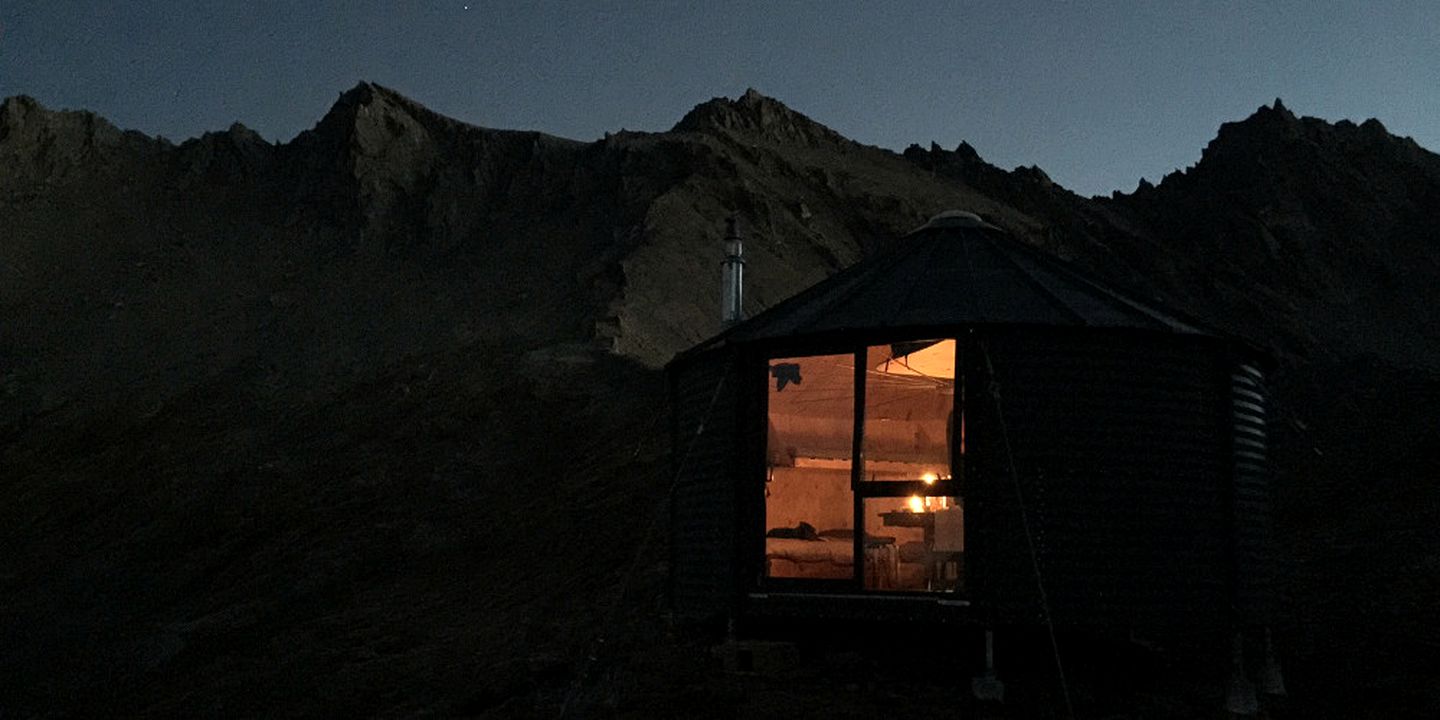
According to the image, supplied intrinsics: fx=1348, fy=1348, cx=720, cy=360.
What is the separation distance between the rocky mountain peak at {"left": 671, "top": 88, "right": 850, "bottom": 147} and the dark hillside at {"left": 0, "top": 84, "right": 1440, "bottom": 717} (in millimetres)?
195

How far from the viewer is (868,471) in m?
14.6

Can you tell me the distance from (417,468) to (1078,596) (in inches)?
742

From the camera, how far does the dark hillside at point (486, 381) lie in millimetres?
18594

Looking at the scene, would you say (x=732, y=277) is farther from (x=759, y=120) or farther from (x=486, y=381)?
(x=759, y=120)

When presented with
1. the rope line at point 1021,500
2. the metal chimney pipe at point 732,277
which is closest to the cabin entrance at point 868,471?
the rope line at point 1021,500

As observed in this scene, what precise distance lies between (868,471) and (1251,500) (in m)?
3.98

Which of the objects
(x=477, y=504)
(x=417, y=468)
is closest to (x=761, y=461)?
(x=477, y=504)

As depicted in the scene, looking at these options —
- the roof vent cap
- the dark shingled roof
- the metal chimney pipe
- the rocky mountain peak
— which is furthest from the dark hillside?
the roof vent cap

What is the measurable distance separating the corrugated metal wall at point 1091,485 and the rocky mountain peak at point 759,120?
42079mm

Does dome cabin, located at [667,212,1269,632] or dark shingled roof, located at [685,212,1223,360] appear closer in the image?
dome cabin, located at [667,212,1269,632]

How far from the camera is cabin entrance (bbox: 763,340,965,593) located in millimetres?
13273

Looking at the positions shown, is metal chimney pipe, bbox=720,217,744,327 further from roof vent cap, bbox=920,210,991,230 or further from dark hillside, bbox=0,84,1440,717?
dark hillside, bbox=0,84,1440,717

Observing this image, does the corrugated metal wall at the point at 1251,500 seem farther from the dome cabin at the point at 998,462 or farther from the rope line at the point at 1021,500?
the rope line at the point at 1021,500

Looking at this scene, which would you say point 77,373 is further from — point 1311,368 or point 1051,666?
point 1311,368
